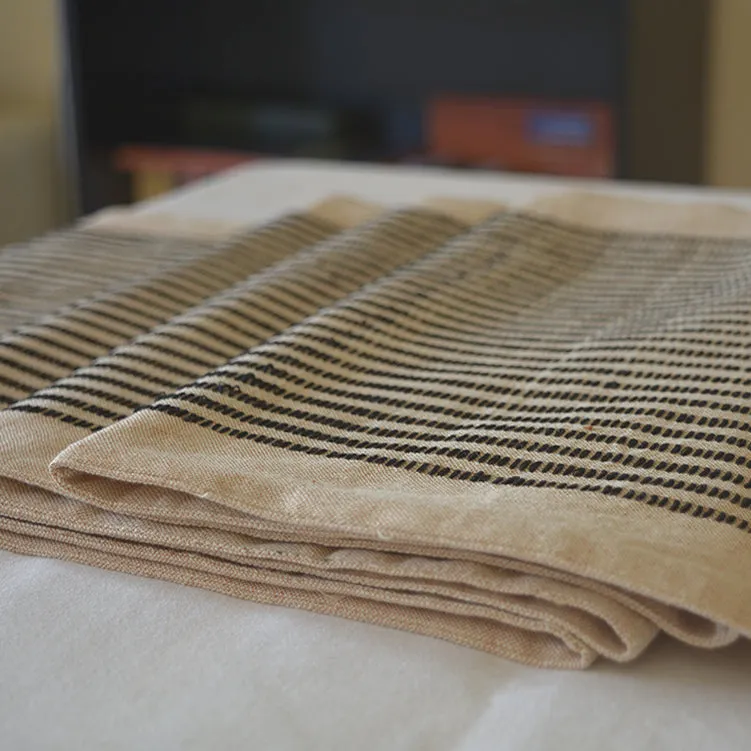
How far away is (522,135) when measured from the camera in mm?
2697

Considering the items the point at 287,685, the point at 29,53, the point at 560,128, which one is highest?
the point at 29,53

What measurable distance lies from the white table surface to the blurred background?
6.00 feet

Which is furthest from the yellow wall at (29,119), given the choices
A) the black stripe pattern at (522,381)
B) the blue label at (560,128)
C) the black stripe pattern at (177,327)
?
the black stripe pattern at (522,381)

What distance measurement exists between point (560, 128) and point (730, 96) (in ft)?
1.10

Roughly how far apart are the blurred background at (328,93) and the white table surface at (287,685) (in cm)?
183

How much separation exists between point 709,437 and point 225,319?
1.15ft

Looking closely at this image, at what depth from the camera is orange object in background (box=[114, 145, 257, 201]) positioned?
2727mm

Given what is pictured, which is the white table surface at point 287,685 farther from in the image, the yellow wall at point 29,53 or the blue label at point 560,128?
the yellow wall at point 29,53

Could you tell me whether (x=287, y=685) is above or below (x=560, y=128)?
below

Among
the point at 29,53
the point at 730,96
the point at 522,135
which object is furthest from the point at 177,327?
the point at 29,53

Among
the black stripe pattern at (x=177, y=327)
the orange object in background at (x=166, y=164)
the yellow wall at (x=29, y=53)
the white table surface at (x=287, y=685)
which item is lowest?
the white table surface at (x=287, y=685)

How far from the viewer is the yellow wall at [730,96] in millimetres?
2404

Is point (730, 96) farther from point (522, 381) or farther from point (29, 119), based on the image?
point (522, 381)

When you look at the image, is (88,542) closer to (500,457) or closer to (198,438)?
(198,438)
